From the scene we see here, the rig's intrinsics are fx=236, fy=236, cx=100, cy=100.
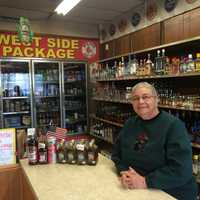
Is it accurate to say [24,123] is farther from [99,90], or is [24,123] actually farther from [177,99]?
[177,99]

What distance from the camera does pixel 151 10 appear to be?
13.5 feet

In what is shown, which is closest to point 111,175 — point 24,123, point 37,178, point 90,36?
point 37,178

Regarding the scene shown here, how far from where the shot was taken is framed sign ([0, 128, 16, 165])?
1939 millimetres

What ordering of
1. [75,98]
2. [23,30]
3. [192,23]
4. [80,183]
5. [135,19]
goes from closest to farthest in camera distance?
[80,183]
[192,23]
[23,30]
[135,19]
[75,98]

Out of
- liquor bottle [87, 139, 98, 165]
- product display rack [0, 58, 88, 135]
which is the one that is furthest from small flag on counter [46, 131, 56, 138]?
product display rack [0, 58, 88, 135]

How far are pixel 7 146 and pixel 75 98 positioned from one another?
12.1ft

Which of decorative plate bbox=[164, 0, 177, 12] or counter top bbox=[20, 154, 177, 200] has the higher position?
decorative plate bbox=[164, 0, 177, 12]

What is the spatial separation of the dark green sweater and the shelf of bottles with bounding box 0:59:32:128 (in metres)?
3.47

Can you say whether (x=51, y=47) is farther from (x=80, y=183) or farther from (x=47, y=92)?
(x=80, y=183)

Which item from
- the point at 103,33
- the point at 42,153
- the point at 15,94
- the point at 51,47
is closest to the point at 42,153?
the point at 42,153

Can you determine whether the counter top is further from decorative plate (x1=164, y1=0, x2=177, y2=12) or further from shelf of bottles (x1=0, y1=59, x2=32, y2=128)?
shelf of bottles (x1=0, y1=59, x2=32, y2=128)

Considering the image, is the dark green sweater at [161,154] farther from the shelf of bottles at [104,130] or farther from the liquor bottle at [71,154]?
the shelf of bottles at [104,130]

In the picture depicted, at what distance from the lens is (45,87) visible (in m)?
5.14

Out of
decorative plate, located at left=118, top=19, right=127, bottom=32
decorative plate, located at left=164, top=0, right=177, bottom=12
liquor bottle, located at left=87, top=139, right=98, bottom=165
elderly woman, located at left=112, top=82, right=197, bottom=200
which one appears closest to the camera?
elderly woman, located at left=112, top=82, right=197, bottom=200
